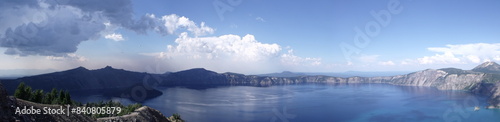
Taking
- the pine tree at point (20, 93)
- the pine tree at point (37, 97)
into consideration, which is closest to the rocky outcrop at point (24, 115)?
the pine tree at point (37, 97)

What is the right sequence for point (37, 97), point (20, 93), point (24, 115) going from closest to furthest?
1. point (24, 115)
2. point (20, 93)
3. point (37, 97)

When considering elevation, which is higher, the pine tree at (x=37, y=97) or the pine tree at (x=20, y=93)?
the pine tree at (x=20, y=93)

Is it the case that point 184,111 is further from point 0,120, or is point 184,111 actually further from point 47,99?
point 0,120

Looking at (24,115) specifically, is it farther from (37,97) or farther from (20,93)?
(37,97)

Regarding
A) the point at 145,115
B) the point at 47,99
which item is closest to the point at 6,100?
the point at 145,115

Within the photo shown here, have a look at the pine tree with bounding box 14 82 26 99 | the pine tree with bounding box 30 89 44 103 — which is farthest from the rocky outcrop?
the pine tree with bounding box 14 82 26 99

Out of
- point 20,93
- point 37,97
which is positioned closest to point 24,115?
point 20,93

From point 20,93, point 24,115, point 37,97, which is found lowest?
point 37,97

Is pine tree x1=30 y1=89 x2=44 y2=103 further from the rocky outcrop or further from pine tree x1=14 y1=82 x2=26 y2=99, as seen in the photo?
the rocky outcrop

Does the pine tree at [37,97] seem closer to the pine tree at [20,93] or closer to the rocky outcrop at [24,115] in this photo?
the pine tree at [20,93]

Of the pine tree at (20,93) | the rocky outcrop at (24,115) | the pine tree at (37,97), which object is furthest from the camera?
the pine tree at (37,97)

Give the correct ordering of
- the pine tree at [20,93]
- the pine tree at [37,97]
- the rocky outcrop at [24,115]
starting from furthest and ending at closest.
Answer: the pine tree at [37,97] → the pine tree at [20,93] → the rocky outcrop at [24,115]
